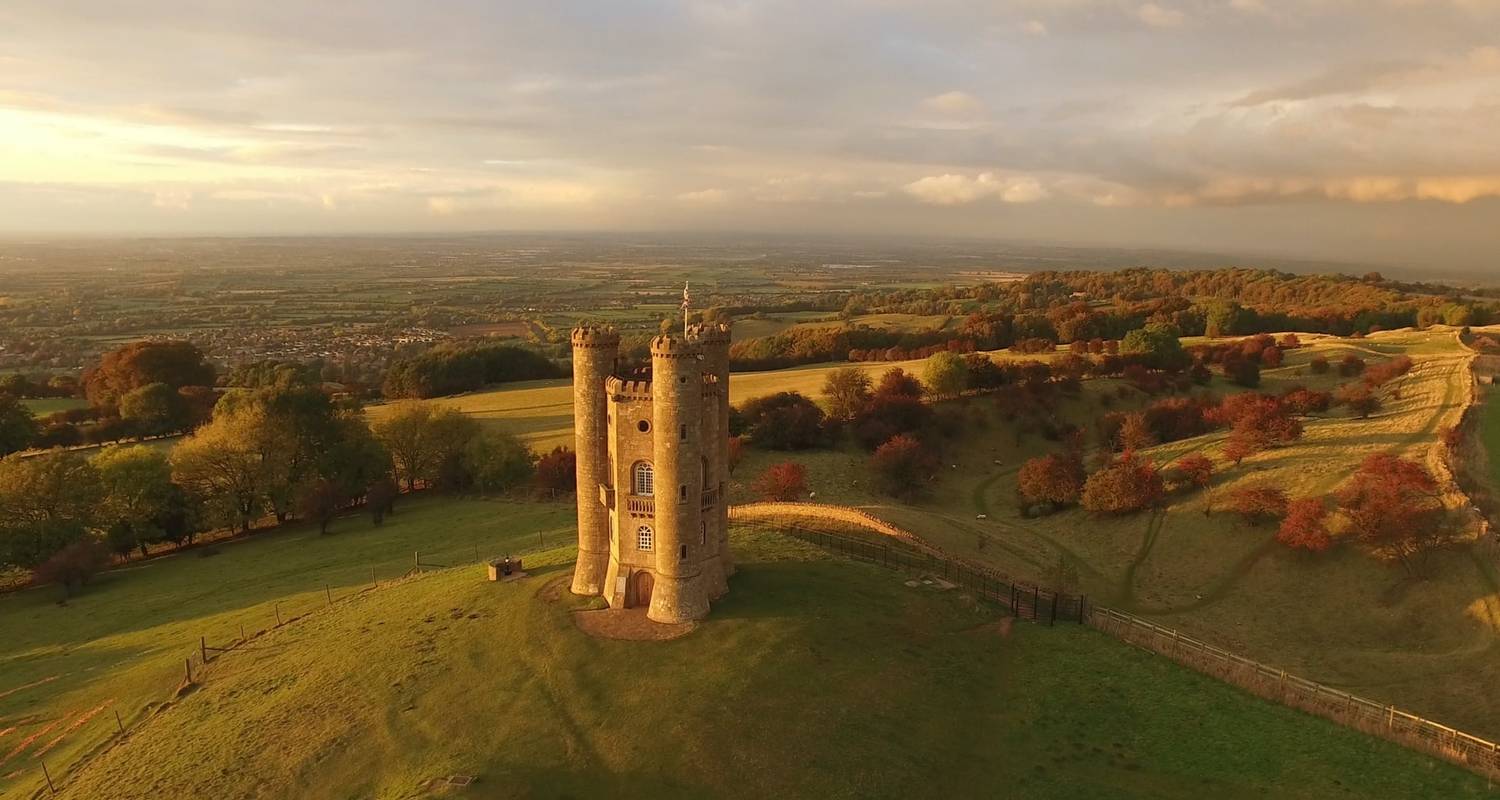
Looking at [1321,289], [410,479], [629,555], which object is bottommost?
[410,479]

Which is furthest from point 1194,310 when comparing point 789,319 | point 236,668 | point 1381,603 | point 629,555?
point 236,668

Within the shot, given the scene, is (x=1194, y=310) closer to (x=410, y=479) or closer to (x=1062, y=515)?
(x=1062, y=515)

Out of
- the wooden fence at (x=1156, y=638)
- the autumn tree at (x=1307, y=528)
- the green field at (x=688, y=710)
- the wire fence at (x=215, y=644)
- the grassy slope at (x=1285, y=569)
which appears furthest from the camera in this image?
the autumn tree at (x=1307, y=528)

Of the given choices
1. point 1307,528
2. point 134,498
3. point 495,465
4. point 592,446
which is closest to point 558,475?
point 495,465

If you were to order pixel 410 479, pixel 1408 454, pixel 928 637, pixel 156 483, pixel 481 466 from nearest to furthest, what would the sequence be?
pixel 928 637
pixel 1408 454
pixel 156 483
pixel 481 466
pixel 410 479

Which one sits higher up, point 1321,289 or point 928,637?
point 1321,289

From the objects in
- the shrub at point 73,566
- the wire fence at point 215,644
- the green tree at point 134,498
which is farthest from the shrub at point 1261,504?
the green tree at point 134,498

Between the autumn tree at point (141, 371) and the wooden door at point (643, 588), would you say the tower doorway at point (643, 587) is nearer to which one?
the wooden door at point (643, 588)
